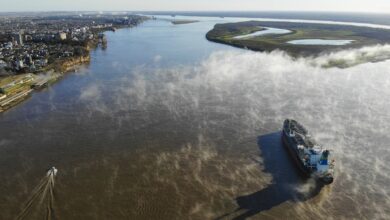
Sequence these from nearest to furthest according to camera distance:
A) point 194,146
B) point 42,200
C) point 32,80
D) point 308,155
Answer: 1. point 42,200
2. point 308,155
3. point 194,146
4. point 32,80

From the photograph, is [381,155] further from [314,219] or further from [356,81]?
[356,81]

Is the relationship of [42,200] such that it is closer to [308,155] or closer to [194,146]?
[194,146]

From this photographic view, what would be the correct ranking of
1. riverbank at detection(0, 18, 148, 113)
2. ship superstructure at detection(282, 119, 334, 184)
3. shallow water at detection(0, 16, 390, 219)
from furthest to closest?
riverbank at detection(0, 18, 148, 113), ship superstructure at detection(282, 119, 334, 184), shallow water at detection(0, 16, 390, 219)

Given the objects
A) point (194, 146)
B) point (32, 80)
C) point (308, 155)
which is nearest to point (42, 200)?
point (194, 146)

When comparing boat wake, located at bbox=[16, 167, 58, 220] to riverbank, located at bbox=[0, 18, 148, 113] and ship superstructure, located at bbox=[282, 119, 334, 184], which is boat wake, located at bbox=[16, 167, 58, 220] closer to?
ship superstructure, located at bbox=[282, 119, 334, 184]

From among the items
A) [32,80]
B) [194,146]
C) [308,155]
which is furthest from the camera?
[32,80]

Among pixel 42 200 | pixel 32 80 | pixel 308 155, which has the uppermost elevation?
pixel 308 155

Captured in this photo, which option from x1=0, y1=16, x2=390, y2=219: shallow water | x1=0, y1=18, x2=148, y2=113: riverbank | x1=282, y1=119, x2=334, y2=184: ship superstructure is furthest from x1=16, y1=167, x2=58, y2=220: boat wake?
x1=0, y1=18, x2=148, y2=113: riverbank
